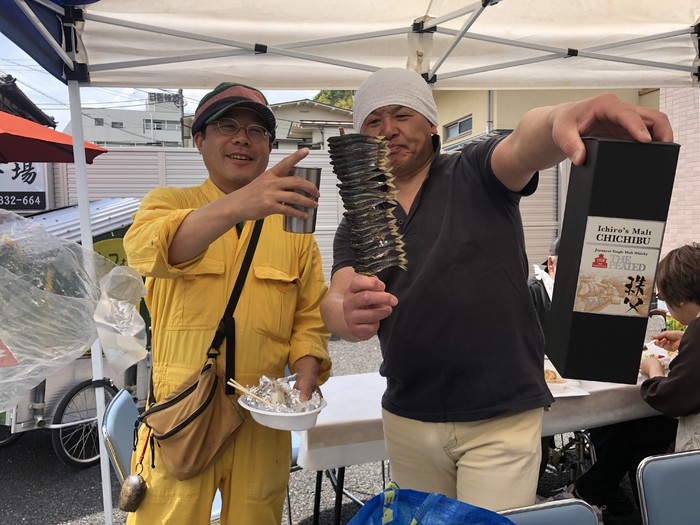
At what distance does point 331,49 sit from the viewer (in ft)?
10.6

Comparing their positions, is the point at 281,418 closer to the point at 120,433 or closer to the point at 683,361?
the point at 120,433

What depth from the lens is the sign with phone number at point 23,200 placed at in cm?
1046

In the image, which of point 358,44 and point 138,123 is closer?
point 358,44

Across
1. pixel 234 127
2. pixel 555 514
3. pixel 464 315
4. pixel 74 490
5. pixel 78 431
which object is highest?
pixel 234 127

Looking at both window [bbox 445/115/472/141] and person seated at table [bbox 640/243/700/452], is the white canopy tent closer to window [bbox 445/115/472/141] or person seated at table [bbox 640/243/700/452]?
person seated at table [bbox 640/243/700/452]

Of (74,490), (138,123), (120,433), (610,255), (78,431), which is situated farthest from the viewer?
(138,123)

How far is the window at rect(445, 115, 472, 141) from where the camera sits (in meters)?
13.3

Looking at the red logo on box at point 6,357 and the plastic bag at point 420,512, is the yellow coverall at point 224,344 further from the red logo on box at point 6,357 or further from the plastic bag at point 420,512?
the plastic bag at point 420,512

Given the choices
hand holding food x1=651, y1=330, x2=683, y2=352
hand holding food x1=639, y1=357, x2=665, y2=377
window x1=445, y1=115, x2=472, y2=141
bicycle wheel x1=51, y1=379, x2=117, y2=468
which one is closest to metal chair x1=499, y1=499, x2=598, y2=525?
hand holding food x1=639, y1=357, x2=665, y2=377

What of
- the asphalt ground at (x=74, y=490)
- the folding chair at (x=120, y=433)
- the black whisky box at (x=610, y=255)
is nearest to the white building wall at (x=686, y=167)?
the asphalt ground at (x=74, y=490)

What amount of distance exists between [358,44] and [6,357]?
2769 mm

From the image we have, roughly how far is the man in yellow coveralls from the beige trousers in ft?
1.50

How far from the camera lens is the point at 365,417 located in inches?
99.6

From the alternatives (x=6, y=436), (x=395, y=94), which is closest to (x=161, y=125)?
(x=6, y=436)
